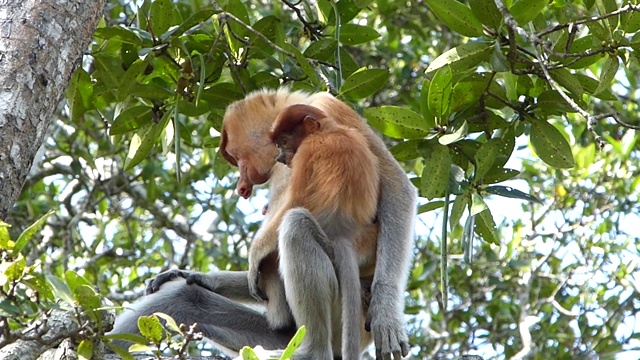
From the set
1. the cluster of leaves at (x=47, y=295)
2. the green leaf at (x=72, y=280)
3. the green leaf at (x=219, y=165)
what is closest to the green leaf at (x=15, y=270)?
the cluster of leaves at (x=47, y=295)

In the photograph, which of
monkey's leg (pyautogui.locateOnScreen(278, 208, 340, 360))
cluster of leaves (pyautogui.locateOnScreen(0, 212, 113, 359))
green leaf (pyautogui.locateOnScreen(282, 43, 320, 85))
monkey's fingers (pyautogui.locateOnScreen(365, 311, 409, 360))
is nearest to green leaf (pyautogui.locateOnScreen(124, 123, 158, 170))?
green leaf (pyautogui.locateOnScreen(282, 43, 320, 85))

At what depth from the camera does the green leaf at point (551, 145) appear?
4086mm

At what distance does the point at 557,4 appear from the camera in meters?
4.43

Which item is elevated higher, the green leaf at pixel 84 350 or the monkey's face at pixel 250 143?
the monkey's face at pixel 250 143

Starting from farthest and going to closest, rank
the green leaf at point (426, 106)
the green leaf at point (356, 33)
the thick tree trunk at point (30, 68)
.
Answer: the green leaf at point (356, 33) → the green leaf at point (426, 106) → the thick tree trunk at point (30, 68)

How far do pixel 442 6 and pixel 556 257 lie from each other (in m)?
4.57

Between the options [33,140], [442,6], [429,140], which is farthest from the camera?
[429,140]

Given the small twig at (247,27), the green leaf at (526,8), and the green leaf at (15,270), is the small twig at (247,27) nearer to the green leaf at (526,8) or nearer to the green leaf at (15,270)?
the green leaf at (526,8)

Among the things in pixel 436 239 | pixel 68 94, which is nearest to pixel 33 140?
pixel 68 94

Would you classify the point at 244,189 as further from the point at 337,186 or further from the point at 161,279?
the point at 337,186

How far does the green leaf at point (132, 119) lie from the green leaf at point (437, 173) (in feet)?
4.81

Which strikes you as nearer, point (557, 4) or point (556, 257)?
point (557, 4)

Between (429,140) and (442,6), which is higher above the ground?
(442,6)

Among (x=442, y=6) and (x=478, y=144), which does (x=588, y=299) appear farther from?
(x=442, y=6)
